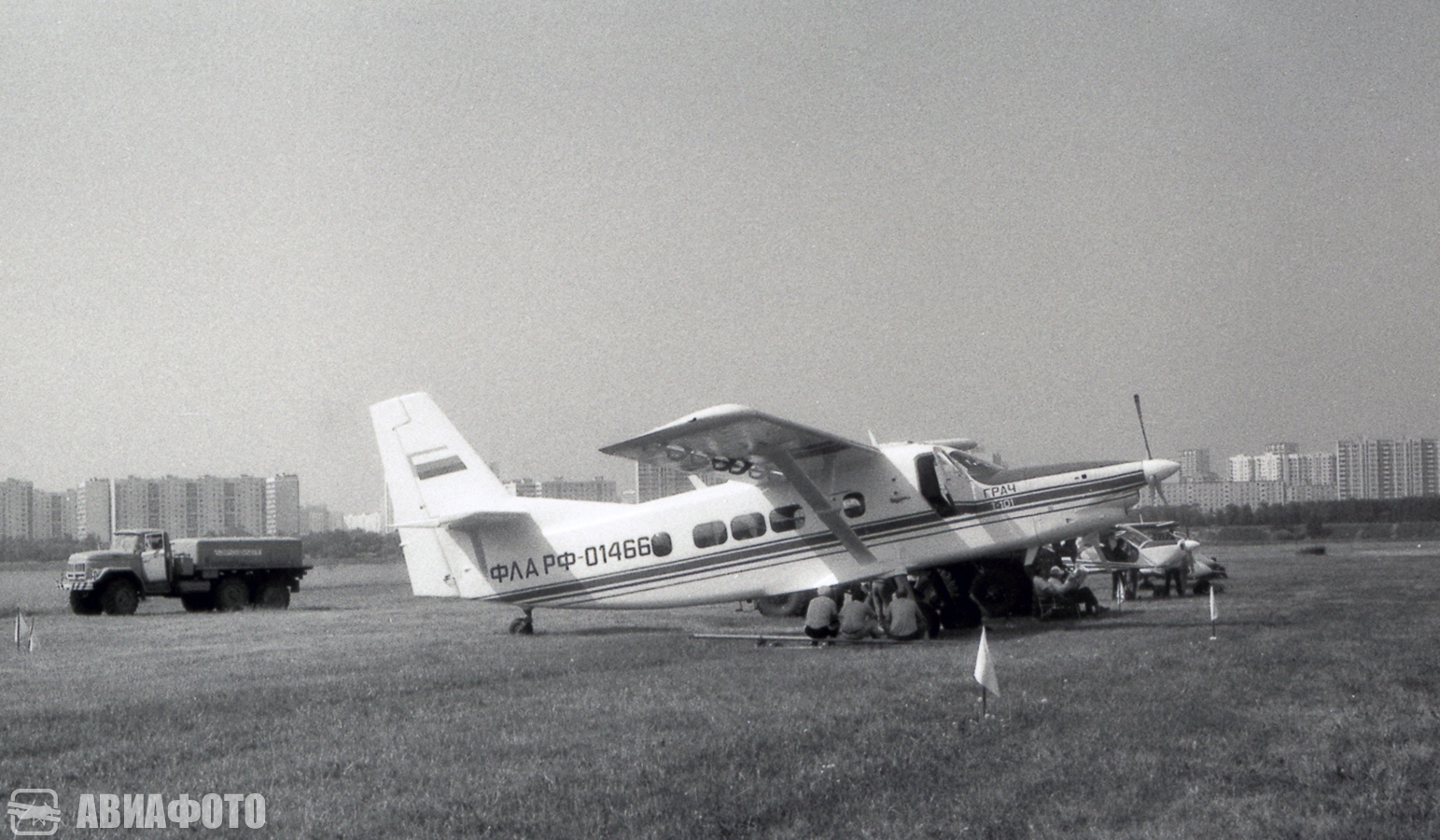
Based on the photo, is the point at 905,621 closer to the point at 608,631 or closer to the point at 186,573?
the point at 608,631

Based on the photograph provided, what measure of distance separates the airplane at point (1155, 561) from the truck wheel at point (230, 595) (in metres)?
22.4

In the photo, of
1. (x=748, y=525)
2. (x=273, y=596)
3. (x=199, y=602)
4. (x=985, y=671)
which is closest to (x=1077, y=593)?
(x=748, y=525)

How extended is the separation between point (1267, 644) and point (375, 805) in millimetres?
11092

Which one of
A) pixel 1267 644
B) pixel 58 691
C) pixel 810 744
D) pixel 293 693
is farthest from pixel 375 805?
pixel 1267 644

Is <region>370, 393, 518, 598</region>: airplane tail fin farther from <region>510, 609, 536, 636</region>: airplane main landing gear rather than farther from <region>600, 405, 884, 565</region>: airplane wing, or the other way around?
<region>600, 405, 884, 565</region>: airplane wing

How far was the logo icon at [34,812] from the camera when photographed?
5621mm

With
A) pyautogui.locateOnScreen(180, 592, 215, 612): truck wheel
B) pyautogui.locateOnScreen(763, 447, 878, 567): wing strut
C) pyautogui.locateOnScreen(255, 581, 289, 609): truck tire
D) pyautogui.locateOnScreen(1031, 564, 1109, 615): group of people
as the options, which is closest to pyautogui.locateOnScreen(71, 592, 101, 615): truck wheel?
pyautogui.locateOnScreen(180, 592, 215, 612): truck wheel

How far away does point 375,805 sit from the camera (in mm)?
6066

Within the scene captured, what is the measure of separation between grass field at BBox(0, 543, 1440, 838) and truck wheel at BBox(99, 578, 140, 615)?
16.2 m

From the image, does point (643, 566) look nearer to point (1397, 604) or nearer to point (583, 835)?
point (583, 835)

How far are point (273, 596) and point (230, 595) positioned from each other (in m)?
1.16

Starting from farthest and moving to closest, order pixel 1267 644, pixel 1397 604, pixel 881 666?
pixel 1397 604 < pixel 1267 644 < pixel 881 666

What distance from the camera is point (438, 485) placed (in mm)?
18359

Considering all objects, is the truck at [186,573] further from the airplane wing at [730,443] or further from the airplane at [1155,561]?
the airplane at [1155,561]
